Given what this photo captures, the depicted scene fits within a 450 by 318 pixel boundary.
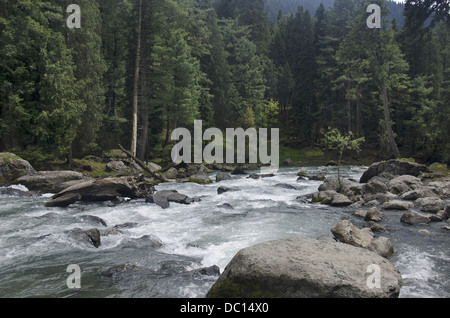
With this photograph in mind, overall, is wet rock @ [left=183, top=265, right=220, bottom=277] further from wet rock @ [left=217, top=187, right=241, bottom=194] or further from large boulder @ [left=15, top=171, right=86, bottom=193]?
large boulder @ [left=15, top=171, right=86, bottom=193]

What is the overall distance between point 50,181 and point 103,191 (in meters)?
4.92

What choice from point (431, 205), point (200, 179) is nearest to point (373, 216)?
point (431, 205)

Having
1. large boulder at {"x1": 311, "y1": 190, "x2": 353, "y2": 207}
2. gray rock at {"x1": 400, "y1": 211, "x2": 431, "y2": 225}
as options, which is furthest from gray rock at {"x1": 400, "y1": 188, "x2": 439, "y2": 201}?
gray rock at {"x1": 400, "y1": 211, "x2": 431, "y2": 225}

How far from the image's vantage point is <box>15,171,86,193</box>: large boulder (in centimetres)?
1912

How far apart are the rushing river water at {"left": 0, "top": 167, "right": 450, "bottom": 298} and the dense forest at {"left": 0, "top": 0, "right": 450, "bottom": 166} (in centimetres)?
1013

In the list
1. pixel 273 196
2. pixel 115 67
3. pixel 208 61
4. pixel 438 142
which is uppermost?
pixel 208 61

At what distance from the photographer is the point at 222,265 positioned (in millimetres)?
8516

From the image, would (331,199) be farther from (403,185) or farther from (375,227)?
(403,185)

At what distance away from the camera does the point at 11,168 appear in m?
20.5

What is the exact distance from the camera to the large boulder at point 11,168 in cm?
1997
